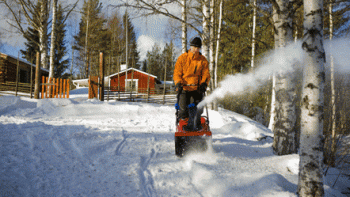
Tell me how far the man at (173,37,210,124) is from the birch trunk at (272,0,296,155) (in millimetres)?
1882

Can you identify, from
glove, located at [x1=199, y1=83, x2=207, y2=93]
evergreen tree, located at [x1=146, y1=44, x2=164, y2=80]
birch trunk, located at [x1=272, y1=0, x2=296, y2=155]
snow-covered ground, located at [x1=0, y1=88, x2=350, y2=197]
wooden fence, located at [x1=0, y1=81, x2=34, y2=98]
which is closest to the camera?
snow-covered ground, located at [x1=0, y1=88, x2=350, y2=197]

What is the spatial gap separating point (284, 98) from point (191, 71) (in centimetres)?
228

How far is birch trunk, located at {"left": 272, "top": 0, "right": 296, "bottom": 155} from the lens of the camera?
14.1 feet

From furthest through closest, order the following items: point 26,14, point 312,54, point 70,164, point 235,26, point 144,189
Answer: point 235,26 < point 26,14 < point 70,164 < point 144,189 < point 312,54

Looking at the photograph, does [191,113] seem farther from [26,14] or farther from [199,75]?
→ [26,14]

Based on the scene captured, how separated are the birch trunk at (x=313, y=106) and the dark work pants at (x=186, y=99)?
2.09 metres

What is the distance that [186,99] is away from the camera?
407 cm

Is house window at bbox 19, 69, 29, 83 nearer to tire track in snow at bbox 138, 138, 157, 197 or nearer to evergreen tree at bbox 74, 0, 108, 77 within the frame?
evergreen tree at bbox 74, 0, 108, 77

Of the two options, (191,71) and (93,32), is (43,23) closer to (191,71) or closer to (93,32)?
(93,32)

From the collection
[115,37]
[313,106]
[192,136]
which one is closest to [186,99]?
[192,136]

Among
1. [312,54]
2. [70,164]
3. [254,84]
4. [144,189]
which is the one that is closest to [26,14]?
[70,164]

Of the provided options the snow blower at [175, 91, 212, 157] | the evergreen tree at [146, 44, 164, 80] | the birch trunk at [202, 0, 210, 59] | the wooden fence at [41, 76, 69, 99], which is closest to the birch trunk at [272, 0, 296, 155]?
the snow blower at [175, 91, 212, 157]

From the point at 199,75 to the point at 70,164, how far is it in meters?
2.90

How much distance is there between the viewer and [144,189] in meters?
2.55
